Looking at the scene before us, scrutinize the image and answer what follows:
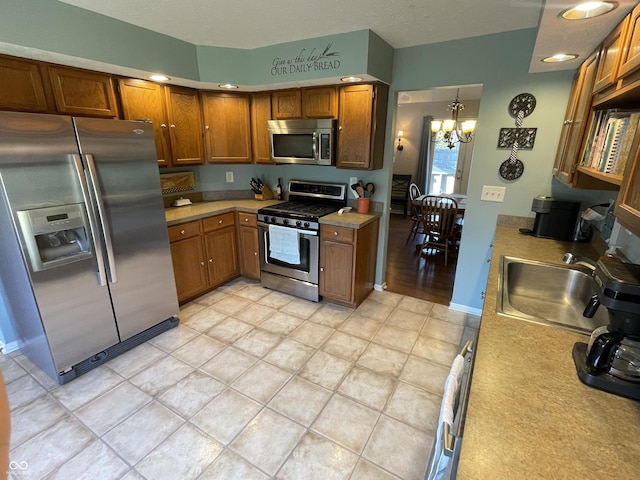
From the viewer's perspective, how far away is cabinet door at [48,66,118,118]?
2.25 meters

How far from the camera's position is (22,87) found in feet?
6.80

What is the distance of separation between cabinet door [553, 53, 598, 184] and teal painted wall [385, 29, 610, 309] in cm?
17

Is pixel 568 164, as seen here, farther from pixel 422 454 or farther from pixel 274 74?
pixel 274 74

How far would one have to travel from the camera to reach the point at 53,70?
2199 mm

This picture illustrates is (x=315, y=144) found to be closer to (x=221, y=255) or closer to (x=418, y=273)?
(x=221, y=255)

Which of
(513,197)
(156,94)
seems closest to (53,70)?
(156,94)

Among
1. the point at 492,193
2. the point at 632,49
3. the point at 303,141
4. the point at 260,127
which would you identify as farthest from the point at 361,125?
the point at 632,49

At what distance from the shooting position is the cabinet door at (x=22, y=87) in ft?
6.51

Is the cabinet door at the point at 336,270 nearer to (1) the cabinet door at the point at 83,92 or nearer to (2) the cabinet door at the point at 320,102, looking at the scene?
(2) the cabinet door at the point at 320,102

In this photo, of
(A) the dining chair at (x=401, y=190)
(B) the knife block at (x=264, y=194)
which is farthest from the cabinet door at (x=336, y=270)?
(A) the dining chair at (x=401, y=190)

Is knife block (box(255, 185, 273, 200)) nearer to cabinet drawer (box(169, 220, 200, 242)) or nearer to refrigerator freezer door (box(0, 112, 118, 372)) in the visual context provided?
cabinet drawer (box(169, 220, 200, 242))

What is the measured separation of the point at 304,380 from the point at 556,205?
229cm

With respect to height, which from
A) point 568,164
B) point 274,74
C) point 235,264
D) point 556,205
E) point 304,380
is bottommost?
point 304,380

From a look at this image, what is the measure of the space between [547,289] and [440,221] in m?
2.56
